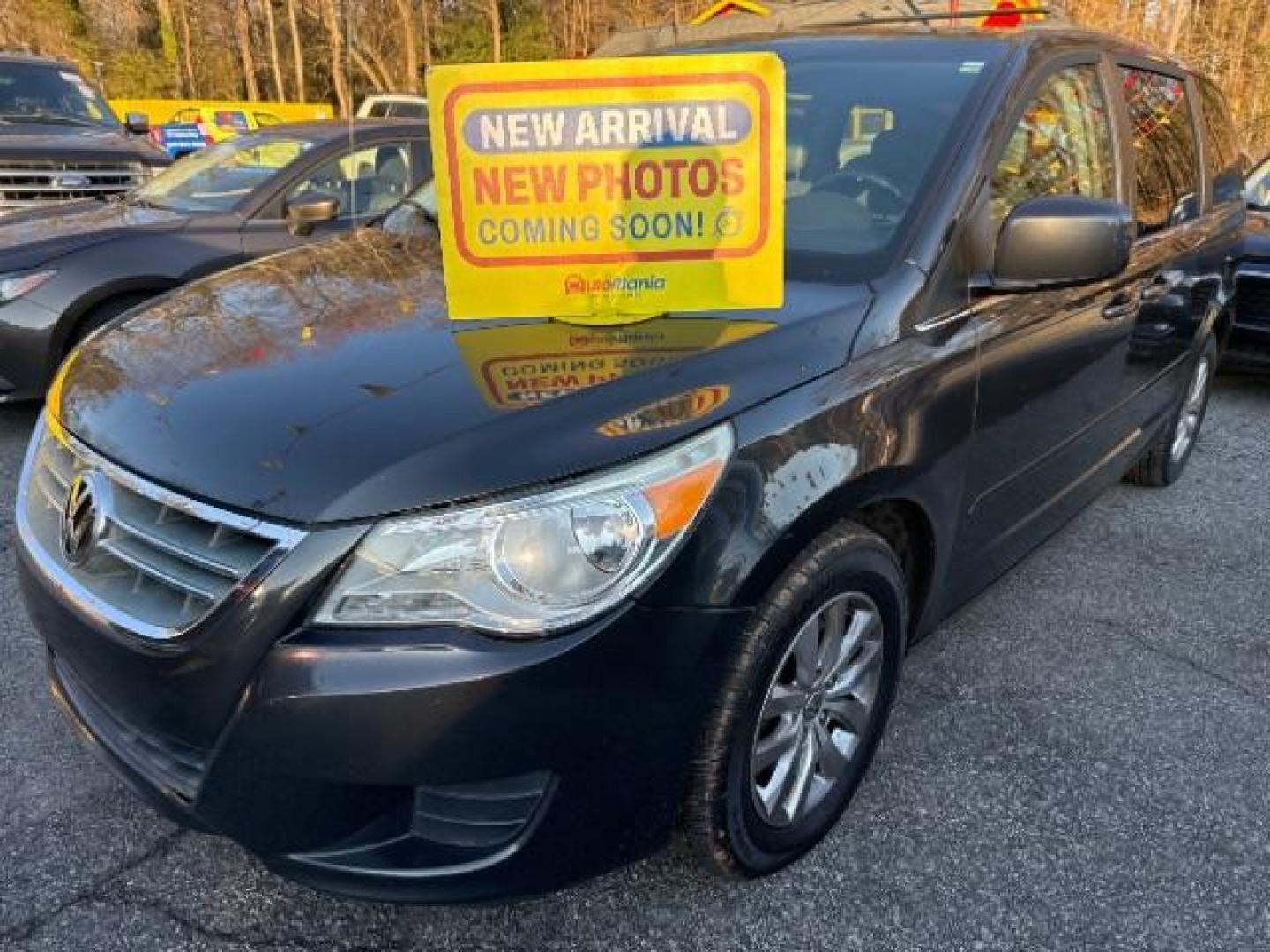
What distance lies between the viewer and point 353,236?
320cm

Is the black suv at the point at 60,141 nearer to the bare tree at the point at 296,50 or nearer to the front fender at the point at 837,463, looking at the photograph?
the front fender at the point at 837,463

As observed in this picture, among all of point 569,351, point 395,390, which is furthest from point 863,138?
point 395,390

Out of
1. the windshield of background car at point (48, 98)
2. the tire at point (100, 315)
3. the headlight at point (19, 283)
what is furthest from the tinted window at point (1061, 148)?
the windshield of background car at point (48, 98)

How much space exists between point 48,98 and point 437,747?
9.07 m

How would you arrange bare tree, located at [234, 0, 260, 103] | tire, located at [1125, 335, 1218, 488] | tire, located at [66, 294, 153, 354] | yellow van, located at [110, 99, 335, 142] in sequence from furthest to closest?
bare tree, located at [234, 0, 260, 103], yellow van, located at [110, 99, 335, 142], tire, located at [66, 294, 153, 354], tire, located at [1125, 335, 1218, 488]

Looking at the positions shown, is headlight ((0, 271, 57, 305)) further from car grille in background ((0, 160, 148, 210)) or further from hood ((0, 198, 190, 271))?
car grille in background ((0, 160, 148, 210))

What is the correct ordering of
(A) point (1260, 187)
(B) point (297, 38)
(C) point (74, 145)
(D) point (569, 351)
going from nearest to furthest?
(D) point (569, 351) < (A) point (1260, 187) < (C) point (74, 145) < (B) point (297, 38)

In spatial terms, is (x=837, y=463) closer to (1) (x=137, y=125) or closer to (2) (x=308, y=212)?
(2) (x=308, y=212)

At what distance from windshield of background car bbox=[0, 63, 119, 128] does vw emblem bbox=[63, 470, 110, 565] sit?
7698mm

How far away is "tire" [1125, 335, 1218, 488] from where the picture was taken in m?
4.30

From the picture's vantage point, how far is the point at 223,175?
5605 mm

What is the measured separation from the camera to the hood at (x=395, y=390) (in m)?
1.65

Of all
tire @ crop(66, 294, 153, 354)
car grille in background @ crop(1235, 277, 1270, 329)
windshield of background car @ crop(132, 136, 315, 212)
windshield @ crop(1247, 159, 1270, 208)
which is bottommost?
car grille in background @ crop(1235, 277, 1270, 329)

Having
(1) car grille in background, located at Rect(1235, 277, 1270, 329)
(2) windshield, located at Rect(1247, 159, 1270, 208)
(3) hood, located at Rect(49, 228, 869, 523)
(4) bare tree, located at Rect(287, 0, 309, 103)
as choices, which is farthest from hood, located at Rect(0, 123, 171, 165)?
(4) bare tree, located at Rect(287, 0, 309, 103)
